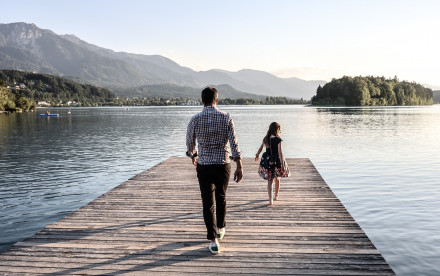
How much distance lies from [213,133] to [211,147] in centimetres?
23

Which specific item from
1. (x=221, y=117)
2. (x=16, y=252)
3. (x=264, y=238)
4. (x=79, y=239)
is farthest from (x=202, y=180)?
(x=16, y=252)

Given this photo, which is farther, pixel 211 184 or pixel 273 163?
pixel 273 163

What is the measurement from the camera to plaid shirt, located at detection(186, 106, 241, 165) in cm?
599

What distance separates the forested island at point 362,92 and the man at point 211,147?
6903 inches

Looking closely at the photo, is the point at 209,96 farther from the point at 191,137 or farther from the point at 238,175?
the point at 238,175

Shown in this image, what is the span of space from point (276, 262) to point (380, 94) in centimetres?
19685

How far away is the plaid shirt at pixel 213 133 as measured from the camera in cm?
599

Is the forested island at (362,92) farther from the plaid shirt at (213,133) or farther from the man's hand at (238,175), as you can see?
the plaid shirt at (213,133)

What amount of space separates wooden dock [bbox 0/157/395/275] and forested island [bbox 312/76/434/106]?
173 m

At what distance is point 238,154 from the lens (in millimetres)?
6172

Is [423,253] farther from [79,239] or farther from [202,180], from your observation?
[79,239]

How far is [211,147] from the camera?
6062mm

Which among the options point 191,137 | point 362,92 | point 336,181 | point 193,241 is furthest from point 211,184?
point 362,92

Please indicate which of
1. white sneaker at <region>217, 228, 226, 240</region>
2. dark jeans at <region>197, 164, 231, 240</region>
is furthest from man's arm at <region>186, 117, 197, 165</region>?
white sneaker at <region>217, 228, 226, 240</region>
